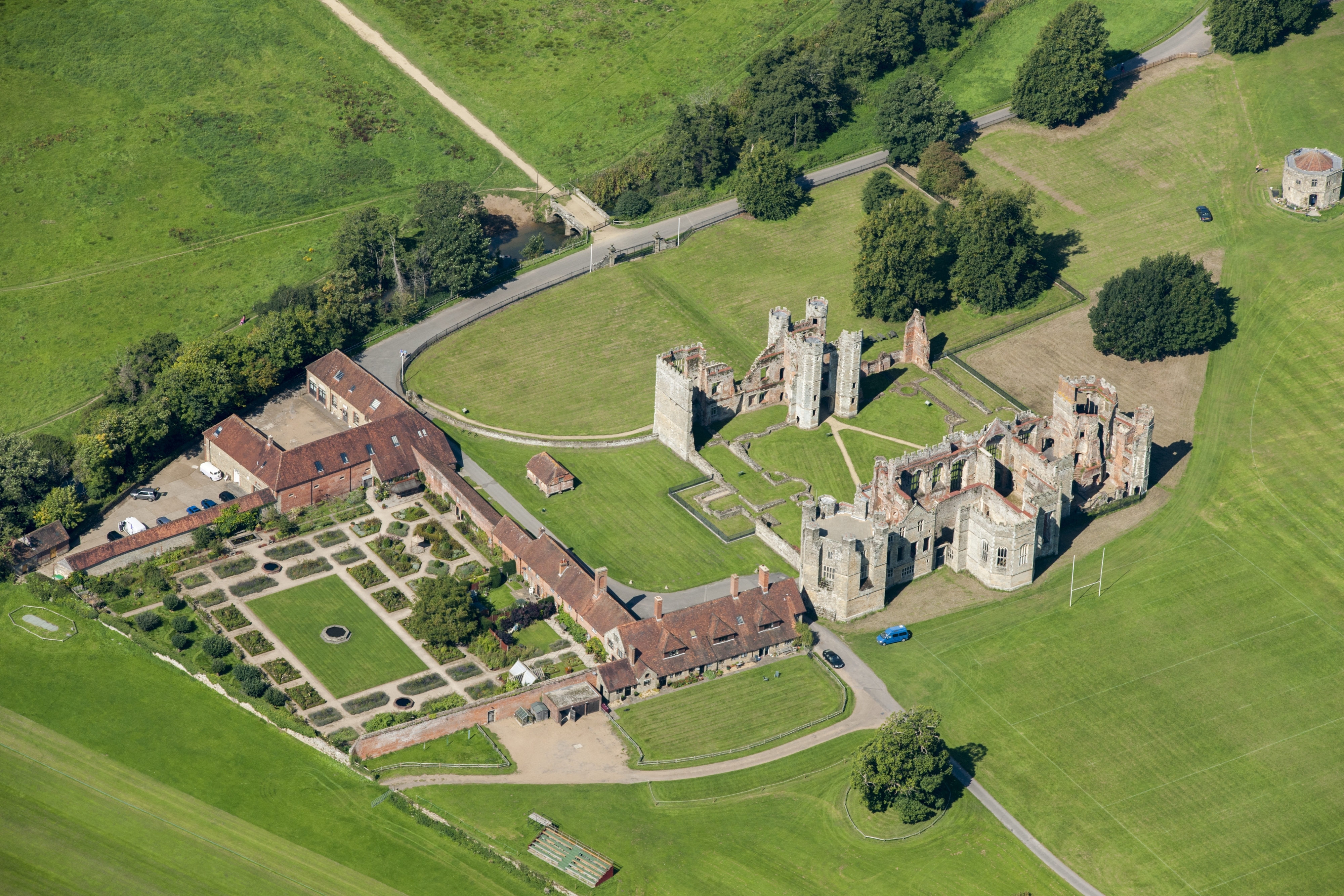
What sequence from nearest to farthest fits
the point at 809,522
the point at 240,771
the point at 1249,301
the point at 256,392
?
the point at 240,771 → the point at 809,522 → the point at 256,392 → the point at 1249,301

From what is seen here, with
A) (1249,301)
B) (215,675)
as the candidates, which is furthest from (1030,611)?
(215,675)

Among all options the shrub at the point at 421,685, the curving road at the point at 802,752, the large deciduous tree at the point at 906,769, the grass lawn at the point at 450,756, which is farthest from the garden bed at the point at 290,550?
the large deciduous tree at the point at 906,769

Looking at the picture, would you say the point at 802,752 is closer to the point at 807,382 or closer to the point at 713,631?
the point at 713,631

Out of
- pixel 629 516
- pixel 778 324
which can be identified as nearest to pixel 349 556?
pixel 629 516

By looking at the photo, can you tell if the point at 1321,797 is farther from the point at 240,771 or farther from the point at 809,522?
the point at 240,771

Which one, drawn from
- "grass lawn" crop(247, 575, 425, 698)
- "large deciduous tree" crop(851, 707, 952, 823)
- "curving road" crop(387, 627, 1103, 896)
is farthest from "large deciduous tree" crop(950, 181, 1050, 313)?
"grass lawn" crop(247, 575, 425, 698)

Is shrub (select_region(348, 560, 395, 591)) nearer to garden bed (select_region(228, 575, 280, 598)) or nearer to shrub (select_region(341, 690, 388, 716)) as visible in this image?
garden bed (select_region(228, 575, 280, 598))

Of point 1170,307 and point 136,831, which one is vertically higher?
point 1170,307

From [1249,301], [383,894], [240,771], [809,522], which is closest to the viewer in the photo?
[383,894]
